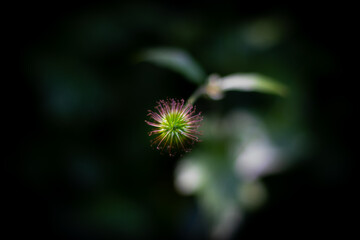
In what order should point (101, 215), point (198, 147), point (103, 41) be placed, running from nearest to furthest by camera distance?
point (198, 147)
point (101, 215)
point (103, 41)

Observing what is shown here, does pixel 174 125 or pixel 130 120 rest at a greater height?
pixel 130 120

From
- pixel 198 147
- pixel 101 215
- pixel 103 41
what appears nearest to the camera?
pixel 198 147

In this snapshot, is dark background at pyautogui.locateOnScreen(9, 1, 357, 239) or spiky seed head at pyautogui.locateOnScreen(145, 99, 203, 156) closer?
spiky seed head at pyautogui.locateOnScreen(145, 99, 203, 156)

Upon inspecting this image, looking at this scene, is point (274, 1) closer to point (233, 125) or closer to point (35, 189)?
point (233, 125)

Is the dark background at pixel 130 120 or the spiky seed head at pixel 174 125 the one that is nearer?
the spiky seed head at pixel 174 125

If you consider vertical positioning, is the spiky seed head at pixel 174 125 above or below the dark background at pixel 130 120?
below

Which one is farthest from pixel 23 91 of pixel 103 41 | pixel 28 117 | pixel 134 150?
pixel 134 150

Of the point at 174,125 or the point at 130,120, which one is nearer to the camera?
the point at 174,125

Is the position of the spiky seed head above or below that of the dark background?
below
